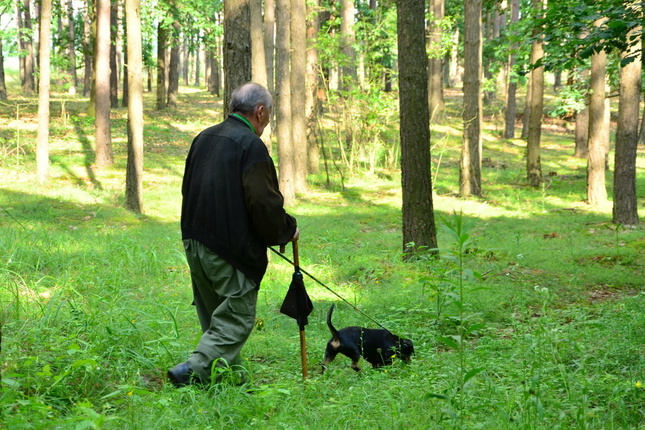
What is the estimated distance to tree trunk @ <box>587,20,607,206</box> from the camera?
15.3 m

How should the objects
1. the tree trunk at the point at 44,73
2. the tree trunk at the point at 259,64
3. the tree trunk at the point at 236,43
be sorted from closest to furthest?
1. the tree trunk at the point at 236,43
2. the tree trunk at the point at 259,64
3. the tree trunk at the point at 44,73

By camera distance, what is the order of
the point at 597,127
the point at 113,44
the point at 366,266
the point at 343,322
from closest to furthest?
the point at 343,322 < the point at 366,266 < the point at 597,127 < the point at 113,44

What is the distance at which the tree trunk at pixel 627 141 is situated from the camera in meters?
12.5

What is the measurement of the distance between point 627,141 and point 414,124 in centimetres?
599

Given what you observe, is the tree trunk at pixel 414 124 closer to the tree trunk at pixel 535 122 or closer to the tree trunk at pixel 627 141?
the tree trunk at pixel 627 141

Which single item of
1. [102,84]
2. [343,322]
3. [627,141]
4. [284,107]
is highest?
[102,84]

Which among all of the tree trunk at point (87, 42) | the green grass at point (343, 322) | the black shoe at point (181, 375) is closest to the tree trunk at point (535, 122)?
the green grass at point (343, 322)

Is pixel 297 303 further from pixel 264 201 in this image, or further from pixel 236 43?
pixel 236 43

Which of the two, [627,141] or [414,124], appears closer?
[414,124]

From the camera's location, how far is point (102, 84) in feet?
63.1

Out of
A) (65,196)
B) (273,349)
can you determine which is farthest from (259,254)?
(65,196)

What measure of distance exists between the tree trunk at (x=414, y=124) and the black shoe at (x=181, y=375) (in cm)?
475

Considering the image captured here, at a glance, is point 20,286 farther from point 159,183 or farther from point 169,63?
point 169,63

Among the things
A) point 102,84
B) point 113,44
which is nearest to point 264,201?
point 102,84
